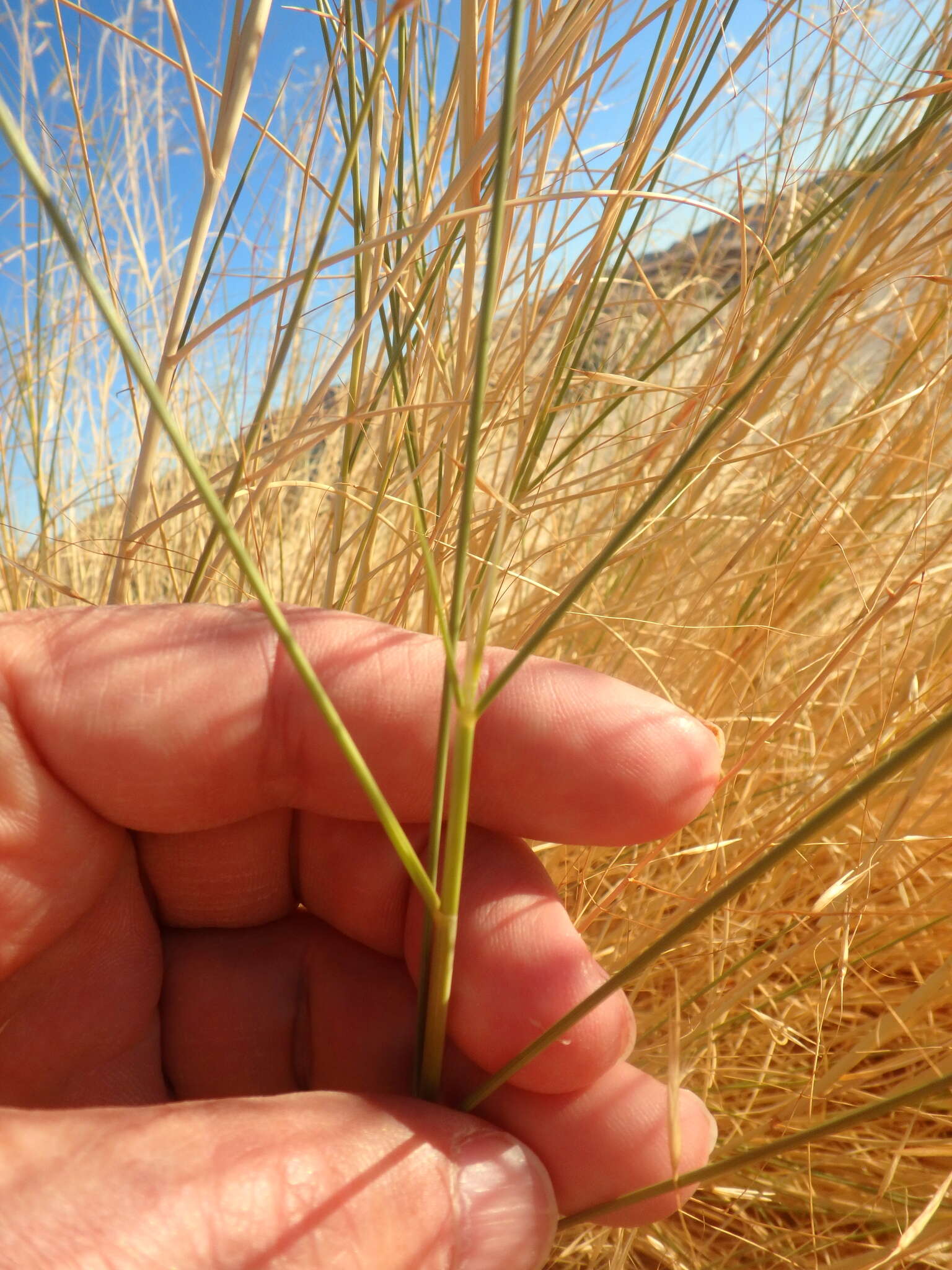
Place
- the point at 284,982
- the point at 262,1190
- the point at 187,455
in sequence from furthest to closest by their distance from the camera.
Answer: the point at 284,982
the point at 262,1190
the point at 187,455

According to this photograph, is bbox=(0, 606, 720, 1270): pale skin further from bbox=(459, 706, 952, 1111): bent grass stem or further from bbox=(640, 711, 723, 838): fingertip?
bbox=(459, 706, 952, 1111): bent grass stem

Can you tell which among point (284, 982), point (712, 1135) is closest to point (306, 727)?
point (284, 982)

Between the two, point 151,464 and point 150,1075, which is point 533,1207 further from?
point 151,464

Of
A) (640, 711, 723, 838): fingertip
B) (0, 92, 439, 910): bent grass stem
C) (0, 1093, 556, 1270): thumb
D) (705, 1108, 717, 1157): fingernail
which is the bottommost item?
(705, 1108, 717, 1157): fingernail

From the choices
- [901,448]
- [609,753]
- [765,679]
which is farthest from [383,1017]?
[901,448]

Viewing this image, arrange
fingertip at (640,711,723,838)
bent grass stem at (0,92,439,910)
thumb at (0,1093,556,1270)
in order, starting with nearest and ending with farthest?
bent grass stem at (0,92,439,910) → thumb at (0,1093,556,1270) → fingertip at (640,711,723,838)

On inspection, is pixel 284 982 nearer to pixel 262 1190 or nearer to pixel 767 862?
pixel 262 1190

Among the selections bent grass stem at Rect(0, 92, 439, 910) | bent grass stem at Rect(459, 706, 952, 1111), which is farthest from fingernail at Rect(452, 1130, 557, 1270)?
bent grass stem at Rect(0, 92, 439, 910)
